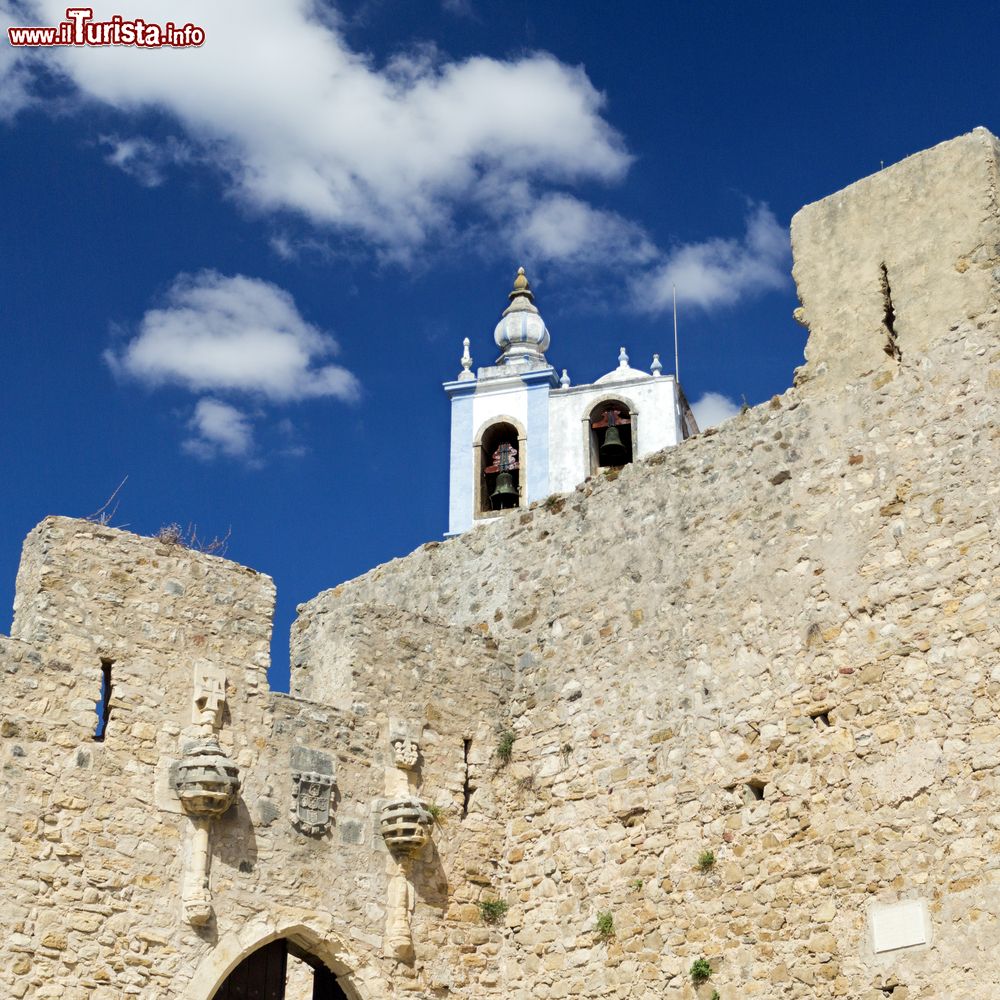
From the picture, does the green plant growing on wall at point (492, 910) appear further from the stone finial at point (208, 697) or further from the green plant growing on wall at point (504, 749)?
the stone finial at point (208, 697)

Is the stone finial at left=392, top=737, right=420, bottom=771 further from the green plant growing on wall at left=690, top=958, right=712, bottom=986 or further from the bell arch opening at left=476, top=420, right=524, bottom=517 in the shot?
the bell arch opening at left=476, top=420, right=524, bottom=517

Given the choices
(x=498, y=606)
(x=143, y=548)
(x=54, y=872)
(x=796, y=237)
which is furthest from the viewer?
(x=498, y=606)

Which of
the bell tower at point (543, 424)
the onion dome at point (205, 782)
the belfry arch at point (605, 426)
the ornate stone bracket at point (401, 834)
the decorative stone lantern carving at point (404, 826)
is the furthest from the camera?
the belfry arch at point (605, 426)

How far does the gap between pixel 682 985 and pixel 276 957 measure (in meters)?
2.84

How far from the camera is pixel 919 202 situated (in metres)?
12.3

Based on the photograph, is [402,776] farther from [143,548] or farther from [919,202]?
[919,202]

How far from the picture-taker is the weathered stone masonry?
10828 mm

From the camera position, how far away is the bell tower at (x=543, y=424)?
81.6 ft

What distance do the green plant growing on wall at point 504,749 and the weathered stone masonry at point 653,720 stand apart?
5cm

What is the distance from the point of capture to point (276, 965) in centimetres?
1241

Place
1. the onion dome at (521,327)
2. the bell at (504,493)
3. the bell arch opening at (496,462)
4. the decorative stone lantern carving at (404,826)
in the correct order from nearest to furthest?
the decorative stone lantern carving at (404,826), the bell at (504,493), the bell arch opening at (496,462), the onion dome at (521,327)

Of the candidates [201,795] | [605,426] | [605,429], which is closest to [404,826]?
[201,795]

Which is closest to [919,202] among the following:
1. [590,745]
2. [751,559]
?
[751,559]

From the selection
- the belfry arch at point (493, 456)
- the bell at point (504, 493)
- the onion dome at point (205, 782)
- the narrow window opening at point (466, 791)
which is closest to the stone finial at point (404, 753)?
the narrow window opening at point (466, 791)
